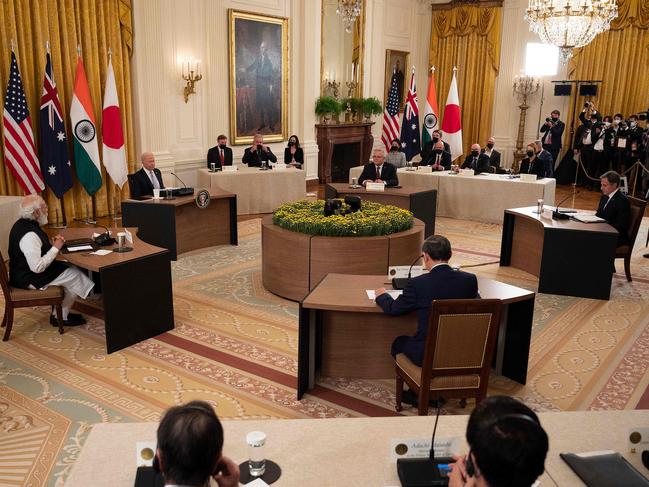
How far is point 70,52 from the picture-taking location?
9742mm

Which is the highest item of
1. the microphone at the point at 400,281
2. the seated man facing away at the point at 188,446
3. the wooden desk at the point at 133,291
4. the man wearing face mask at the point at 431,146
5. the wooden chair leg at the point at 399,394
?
the man wearing face mask at the point at 431,146

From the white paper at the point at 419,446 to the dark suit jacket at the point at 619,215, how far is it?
567cm

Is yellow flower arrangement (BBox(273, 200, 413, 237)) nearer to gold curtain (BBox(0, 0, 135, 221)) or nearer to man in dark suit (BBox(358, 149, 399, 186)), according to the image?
man in dark suit (BBox(358, 149, 399, 186))

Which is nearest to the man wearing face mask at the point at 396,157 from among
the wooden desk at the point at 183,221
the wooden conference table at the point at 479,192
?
the wooden conference table at the point at 479,192

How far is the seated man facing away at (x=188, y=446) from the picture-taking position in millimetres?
1724

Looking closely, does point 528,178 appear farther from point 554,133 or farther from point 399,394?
point 399,394

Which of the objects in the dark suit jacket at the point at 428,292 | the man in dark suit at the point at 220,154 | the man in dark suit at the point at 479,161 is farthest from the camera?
the man in dark suit at the point at 479,161

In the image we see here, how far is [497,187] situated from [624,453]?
8.43 m

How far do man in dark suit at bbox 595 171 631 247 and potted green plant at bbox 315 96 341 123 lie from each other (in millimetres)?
7861

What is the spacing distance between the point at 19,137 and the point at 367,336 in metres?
6.63

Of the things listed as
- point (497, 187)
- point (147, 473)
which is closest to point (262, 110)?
point (497, 187)

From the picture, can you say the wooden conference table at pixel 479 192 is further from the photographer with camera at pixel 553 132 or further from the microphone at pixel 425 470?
the microphone at pixel 425 470

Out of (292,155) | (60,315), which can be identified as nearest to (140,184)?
(60,315)

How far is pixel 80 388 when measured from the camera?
465cm
